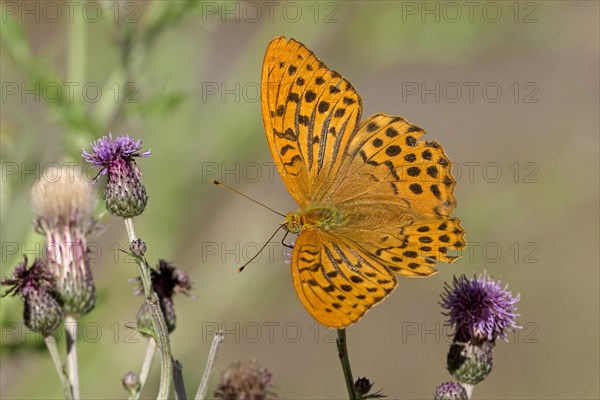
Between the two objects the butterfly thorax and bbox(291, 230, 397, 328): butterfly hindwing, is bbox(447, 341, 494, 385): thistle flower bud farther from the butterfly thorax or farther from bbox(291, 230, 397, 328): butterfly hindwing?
the butterfly thorax

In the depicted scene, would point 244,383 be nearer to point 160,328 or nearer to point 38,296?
point 160,328

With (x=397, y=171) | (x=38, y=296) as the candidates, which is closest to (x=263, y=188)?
(x=397, y=171)

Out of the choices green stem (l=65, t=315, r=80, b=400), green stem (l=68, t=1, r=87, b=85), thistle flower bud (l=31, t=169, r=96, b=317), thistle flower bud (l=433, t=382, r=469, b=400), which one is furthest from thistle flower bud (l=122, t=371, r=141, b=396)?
green stem (l=68, t=1, r=87, b=85)

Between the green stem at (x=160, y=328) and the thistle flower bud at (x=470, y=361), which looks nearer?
the green stem at (x=160, y=328)

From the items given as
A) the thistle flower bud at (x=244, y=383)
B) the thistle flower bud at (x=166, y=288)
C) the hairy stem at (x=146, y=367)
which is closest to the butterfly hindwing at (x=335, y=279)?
Result: the thistle flower bud at (x=244, y=383)

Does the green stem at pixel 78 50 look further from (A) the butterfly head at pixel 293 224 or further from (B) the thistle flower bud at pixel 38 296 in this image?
(A) the butterfly head at pixel 293 224

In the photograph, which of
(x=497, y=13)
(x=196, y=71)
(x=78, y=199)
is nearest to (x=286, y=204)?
(x=497, y=13)
